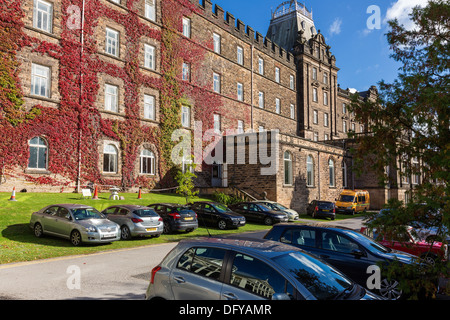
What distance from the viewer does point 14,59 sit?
2000 cm

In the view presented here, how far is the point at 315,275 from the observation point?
176 inches

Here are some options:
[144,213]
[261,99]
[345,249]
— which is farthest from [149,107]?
[345,249]

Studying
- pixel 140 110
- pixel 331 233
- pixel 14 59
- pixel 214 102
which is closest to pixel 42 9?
pixel 14 59

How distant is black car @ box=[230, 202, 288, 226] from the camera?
73.4ft

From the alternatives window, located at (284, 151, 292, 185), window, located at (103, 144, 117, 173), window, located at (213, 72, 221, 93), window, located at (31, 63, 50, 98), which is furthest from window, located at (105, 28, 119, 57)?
window, located at (284, 151, 292, 185)

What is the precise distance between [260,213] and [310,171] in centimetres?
1276

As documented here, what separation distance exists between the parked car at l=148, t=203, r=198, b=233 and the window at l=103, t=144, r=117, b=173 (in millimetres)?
8592

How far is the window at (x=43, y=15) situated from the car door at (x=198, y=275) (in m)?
22.5

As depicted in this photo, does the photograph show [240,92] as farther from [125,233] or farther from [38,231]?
[38,231]

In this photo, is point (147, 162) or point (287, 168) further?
point (287, 168)

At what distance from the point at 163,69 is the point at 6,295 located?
2472cm

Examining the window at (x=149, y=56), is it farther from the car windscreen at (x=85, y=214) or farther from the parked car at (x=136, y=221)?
the car windscreen at (x=85, y=214)

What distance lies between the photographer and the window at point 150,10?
2852 cm

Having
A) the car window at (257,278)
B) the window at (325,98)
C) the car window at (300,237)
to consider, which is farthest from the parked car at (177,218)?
the window at (325,98)
